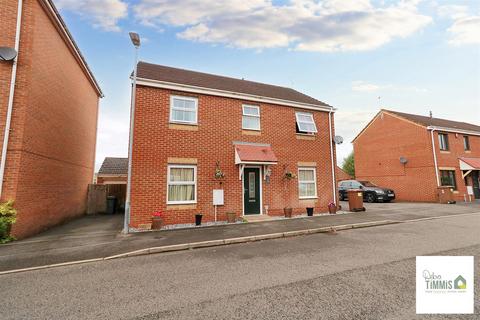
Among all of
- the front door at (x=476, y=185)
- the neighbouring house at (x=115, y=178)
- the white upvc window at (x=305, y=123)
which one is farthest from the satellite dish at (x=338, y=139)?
the front door at (x=476, y=185)

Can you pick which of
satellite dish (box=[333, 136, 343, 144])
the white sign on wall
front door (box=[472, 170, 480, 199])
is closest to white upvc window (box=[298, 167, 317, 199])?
satellite dish (box=[333, 136, 343, 144])

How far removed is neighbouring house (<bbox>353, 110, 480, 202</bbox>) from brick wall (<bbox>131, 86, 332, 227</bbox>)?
11.4 m

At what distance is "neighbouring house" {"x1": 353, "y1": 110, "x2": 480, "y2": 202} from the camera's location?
18922 mm

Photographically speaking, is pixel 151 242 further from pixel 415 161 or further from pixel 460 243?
pixel 415 161

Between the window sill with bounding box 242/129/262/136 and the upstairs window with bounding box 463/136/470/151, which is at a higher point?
the upstairs window with bounding box 463/136/470/151

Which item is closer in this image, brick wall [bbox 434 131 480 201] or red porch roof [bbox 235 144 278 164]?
red porch roof [bbox 235 144 278 164]

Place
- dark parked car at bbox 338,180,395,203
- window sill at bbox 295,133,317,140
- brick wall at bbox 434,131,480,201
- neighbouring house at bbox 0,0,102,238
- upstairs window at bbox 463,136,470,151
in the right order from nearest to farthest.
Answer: neighbouring house at bbox 0,0,102,238 → window sill at bbox 295,133,317,140 → dark parked car at bbox 338,180,395,203 → brick wall at bbox 434,131,480,201 → upstairs window at bbox 463,136,470,151

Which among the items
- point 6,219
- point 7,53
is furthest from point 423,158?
point 7,53

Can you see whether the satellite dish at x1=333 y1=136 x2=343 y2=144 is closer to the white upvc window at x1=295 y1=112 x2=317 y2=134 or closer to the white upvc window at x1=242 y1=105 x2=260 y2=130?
the white upvc window at x1=295 y1=112 x2=317 y2=134

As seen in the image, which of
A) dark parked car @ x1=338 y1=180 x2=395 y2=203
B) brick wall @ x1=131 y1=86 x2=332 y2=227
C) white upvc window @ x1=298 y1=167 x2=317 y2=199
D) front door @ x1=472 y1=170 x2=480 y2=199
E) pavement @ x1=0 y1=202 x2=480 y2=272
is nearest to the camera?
pavement @ x1=0 y1=202 x2=480 y2=272

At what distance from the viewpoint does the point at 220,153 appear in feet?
35.8

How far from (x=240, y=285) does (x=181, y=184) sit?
6552mm

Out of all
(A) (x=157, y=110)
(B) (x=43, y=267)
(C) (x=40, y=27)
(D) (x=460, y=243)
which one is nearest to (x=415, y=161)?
(D) (x=460, y=243)

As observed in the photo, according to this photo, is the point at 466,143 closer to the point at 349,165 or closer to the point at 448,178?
the point at 448,178
